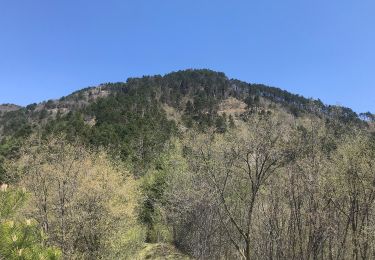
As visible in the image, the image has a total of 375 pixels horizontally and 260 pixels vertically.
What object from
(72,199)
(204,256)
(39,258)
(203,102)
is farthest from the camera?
(203,102)

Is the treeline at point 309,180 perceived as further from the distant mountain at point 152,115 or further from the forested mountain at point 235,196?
the distant mountain at point 152,115

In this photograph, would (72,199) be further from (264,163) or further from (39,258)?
(39,258)

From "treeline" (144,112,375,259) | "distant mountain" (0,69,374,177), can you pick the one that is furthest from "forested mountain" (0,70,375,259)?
"distant mountain" (0,69,374,177)

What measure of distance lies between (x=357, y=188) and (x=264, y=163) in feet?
18.0

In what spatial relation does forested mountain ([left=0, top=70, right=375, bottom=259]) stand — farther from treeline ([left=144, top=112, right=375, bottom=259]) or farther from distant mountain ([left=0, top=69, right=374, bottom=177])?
distant mountain ([left=0, top=69, right=374, bottom=177])

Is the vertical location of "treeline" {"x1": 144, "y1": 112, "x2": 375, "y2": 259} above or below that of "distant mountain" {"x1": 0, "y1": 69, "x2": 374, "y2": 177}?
below

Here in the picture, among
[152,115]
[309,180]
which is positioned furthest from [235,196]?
[152,115]

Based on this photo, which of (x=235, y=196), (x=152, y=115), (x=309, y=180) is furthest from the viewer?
(x=152, y=115)

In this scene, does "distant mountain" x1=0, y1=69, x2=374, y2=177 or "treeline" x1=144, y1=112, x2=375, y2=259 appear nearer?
"treeline" x1=144, y1=112, x2=375, y2=259

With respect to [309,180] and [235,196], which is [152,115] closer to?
[235,196]

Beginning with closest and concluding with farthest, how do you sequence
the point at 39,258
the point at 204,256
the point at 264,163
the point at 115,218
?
1. the point at 39,258
2. the point at 264,163
3. the point at 115,218
4. the point at 204,256

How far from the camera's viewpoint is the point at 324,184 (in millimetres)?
20359

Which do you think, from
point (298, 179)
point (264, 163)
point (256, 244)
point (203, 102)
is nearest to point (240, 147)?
point (264, 163)

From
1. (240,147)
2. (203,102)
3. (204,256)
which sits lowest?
(204,256)
